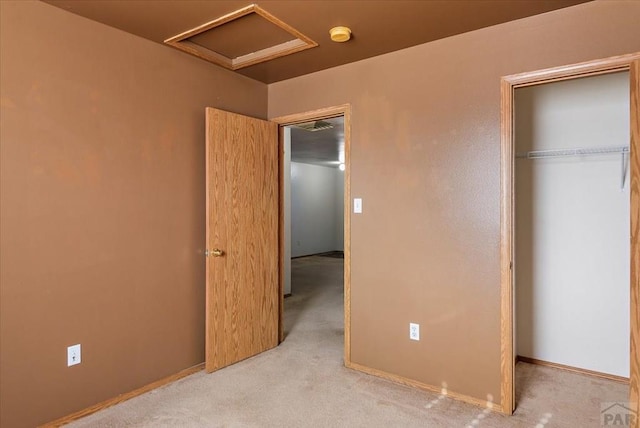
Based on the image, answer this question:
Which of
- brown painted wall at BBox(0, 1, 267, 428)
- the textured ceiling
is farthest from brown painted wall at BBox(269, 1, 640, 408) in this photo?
brown painted wall at BBox(0, 1, 267, 428)

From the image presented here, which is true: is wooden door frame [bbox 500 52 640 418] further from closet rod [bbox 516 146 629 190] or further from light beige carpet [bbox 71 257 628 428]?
closet rod [bbox 516 146 629 190]

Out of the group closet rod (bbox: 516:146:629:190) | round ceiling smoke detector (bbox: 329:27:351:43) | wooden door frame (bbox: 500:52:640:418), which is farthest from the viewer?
closet rod (bbox: 516:146:629:190)

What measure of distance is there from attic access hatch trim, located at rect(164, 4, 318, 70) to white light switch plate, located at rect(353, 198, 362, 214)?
3.82 ft

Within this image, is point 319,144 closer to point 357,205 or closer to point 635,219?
point 357,205

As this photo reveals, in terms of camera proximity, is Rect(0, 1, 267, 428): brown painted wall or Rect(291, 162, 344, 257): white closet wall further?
Rect(291, 162, 344, 257): white closet wall

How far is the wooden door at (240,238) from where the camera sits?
2957mm

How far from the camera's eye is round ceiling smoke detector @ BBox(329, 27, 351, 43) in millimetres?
2418

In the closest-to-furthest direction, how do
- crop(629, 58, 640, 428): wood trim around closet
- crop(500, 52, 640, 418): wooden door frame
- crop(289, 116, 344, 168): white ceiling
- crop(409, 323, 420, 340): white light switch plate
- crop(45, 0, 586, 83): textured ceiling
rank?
crop(629, 58, 640, 428): wood trim around closet, crop(45, 0, 586, 83): textured ceiling, crop(500, 52, 640, 418): wooden door frame, crop(409, 323, 420, 340): white light switch plate, crop(289, 116, 344, 168): white ceiling

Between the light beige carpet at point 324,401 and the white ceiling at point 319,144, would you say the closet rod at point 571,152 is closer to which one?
the light beige carpet at point 324,401

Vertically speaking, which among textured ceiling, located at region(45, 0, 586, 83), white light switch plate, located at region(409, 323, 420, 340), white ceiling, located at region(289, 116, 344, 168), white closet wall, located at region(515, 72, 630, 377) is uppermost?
white ceiling, located at region(289, 116, 344, 168)

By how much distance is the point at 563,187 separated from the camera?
123 inches

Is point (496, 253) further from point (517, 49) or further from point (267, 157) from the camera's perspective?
point (267, 157)

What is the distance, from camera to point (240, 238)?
317 cm

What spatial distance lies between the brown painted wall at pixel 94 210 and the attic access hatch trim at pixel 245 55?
12cm
